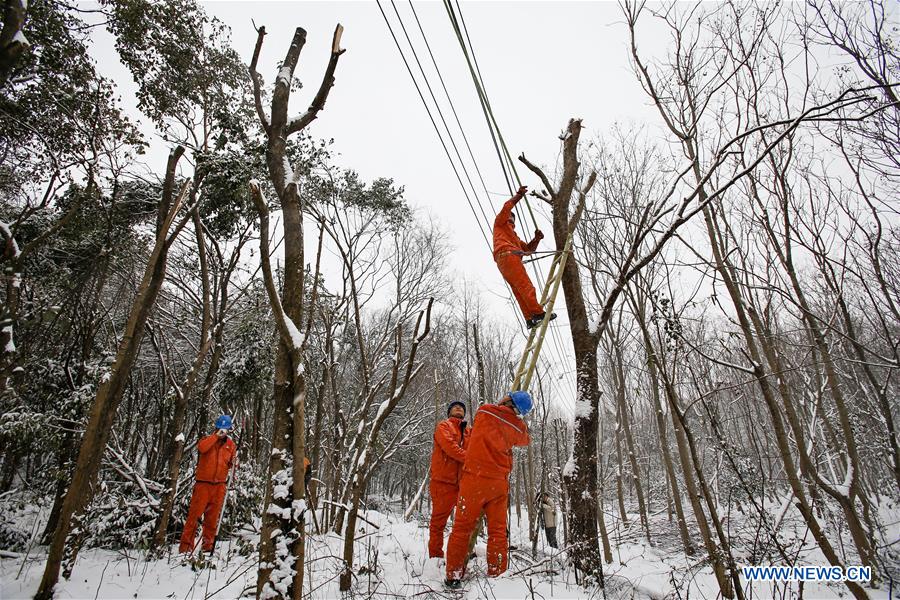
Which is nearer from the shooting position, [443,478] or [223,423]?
[443,478]

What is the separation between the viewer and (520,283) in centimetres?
448

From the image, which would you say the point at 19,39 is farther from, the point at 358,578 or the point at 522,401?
the point at 358,578

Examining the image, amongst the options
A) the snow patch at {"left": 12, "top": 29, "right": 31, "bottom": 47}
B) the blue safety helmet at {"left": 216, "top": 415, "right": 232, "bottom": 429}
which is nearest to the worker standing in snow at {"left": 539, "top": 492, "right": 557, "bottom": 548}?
the blue safety helmet at {"left": 216, "top": 415, "right": 232, "bottom": 429}

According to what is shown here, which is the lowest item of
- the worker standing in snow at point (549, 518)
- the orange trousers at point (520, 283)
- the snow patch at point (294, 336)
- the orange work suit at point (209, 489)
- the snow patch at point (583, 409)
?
the worker standing in snow at point (549, 518)

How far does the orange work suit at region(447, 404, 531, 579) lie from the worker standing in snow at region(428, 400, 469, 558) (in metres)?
0.60

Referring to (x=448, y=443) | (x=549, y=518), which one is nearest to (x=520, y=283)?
(x=448, y=443)

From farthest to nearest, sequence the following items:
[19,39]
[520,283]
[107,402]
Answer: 1. [520,283]
2. [107,402]
3. [19,39]

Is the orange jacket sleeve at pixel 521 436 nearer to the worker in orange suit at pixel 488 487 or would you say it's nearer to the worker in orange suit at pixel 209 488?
the worker in orange suit at pixel 488 487

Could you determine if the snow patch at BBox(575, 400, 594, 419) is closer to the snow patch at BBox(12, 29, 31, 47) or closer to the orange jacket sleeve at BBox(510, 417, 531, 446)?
the orange jacket sleeve at BBox(510, 417, 531, 446)

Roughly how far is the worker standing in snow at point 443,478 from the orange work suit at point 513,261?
157 cm

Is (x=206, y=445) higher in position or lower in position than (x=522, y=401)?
lower

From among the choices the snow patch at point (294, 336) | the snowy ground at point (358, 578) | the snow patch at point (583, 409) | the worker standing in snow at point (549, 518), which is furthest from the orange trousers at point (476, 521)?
the worker standing in snow at point (549, 518)

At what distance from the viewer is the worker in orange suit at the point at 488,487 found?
3525 millimetres

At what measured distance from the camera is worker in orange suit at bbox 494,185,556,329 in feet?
14.3
